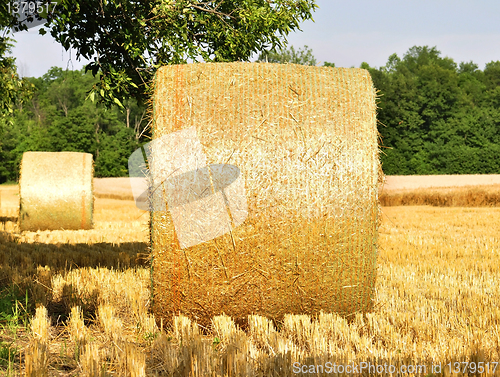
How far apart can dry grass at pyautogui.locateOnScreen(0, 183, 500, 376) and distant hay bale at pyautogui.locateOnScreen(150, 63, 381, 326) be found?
0.76 ft

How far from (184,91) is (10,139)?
54.7m

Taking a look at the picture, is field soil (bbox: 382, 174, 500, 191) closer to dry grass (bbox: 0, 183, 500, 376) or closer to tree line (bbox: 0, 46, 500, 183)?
tree line (bbox: 0, 46, 500, 183)

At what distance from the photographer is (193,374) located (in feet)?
11.6

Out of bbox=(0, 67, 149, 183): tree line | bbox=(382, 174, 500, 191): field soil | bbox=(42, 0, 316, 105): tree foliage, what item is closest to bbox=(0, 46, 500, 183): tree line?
bbox=(0, 67, 149, 183): tree line

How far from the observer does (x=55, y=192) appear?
12.7 m

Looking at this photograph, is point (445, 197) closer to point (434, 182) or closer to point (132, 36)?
point (434, 182)

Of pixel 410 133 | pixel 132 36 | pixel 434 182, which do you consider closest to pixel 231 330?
pixel 132 36

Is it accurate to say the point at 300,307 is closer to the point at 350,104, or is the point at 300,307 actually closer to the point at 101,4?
the point at 350,104

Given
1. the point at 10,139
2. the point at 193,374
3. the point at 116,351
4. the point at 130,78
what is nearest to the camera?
the point at 193,374

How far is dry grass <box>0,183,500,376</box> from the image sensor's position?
3.79 m

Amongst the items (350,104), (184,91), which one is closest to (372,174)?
(350,104)

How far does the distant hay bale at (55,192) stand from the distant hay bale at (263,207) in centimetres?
867

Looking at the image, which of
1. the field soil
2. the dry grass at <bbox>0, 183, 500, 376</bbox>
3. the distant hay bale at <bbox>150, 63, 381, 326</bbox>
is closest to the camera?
the dry grass at <bbox>0, 183, 500, 376</bbox>

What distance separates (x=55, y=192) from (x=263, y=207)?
31.4ft
